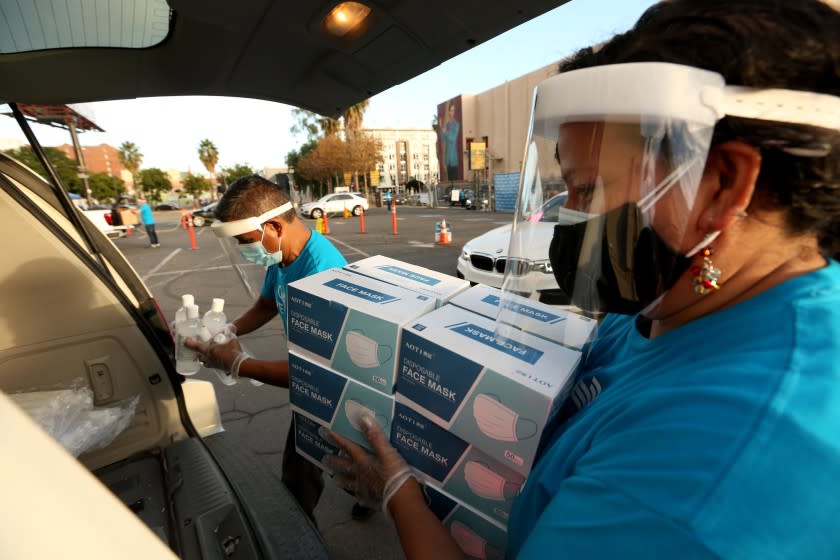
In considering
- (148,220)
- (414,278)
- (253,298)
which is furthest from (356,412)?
(148,220)

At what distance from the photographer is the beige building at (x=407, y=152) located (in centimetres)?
8850

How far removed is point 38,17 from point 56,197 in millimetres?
887

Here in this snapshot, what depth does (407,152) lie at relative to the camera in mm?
87312

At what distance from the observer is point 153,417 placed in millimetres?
1895

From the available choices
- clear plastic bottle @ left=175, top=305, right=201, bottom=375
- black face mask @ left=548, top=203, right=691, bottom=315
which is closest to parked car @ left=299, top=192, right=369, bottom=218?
clear plastic bottle @ left=175, top=305, right=201, bottom=375

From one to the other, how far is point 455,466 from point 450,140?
41.7 metres

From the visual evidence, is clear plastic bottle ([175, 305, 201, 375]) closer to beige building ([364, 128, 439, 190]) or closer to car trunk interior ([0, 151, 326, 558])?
car trunk interior ([0, 151, 326, 558])

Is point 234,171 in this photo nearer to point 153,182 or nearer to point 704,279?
point 153,182

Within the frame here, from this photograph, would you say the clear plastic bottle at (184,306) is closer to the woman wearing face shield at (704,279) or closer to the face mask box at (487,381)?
the face mask box at (487,381)

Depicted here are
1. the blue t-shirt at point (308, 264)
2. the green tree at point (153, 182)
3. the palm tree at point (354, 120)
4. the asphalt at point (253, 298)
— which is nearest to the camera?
the blue t-shirt at point (308, 264)

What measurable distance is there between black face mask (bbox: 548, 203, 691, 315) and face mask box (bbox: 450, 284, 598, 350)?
0.67 feet

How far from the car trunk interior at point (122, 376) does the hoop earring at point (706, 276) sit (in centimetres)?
144

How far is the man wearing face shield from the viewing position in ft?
6.45

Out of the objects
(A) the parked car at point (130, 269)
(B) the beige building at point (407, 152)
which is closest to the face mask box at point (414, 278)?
(A) the parked car at point (130, 269)
